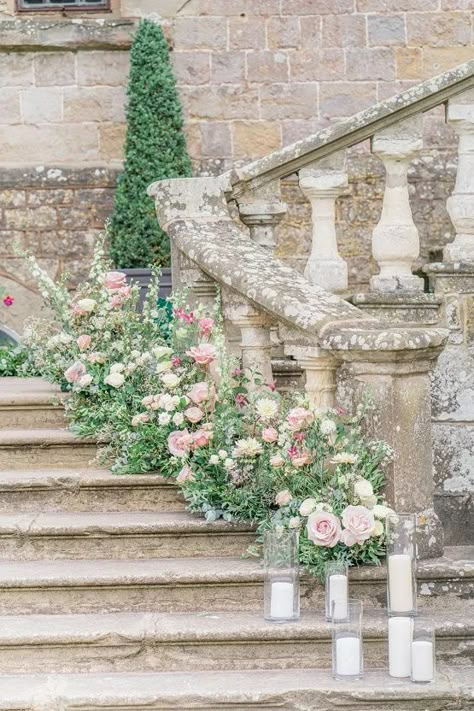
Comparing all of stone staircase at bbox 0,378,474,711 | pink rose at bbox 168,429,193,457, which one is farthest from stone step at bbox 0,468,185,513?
pink rose at bbox 168,429,193,457

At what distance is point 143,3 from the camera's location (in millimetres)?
9953

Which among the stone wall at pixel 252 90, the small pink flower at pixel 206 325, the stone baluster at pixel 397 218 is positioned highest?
the stone wall at pixel 252 90

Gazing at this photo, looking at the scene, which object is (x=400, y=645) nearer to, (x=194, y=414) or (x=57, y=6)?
(x=194, y=414)

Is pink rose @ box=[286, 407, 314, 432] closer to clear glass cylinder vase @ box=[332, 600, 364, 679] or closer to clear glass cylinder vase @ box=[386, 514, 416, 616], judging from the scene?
clear glass cylinder vase @ box=[386, 514, 416, 616]

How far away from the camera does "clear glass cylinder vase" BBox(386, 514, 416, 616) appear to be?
4590mm

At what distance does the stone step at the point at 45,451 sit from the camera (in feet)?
18.6

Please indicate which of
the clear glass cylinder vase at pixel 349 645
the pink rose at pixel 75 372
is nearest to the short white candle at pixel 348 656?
the clear glass cylinder vase at pixel 349 645

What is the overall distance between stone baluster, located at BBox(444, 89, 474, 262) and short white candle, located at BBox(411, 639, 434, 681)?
6.35 feet

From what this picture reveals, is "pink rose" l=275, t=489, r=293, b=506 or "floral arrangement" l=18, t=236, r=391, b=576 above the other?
"floral arrangement" l=18, t=236, r=391, b=576

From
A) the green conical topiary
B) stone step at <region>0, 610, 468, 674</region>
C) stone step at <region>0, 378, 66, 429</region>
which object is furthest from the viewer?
the green conical topiary

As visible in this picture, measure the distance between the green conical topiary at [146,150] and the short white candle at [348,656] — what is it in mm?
5498

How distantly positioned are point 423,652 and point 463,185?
87.6 inches

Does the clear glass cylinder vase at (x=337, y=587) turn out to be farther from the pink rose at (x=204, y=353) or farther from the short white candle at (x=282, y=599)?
the pink rose at (x=204, y=353)

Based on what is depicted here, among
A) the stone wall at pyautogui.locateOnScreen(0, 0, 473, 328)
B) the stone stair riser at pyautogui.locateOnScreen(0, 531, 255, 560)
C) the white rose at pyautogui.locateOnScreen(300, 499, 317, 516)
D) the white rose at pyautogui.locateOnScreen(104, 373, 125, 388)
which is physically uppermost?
the stone wall at pyautogui.locateOnScreen(0, 0, 473, 328)
